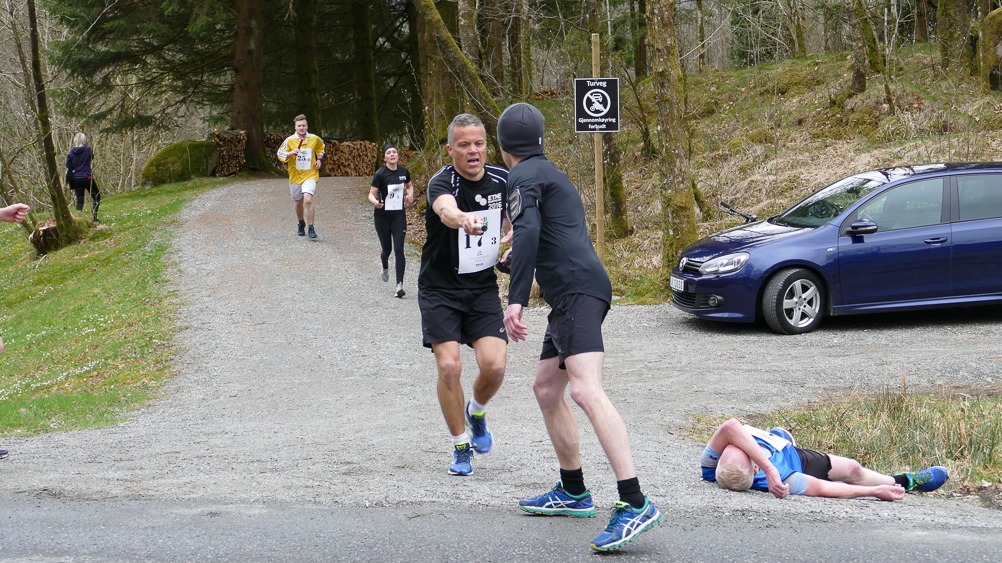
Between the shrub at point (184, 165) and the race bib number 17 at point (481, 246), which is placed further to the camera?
the shrub at point (184, 165)

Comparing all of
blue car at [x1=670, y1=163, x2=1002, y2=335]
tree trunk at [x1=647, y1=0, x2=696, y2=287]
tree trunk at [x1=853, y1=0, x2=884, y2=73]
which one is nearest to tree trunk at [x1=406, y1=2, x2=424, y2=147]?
tree trunk at [x1=853, y1=0, x2=884, y2=73]

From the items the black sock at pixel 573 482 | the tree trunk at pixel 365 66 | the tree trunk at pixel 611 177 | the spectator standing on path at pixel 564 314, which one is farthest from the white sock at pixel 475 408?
the tree trunk at pixel 365 66

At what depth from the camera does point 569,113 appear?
1950 centimetres

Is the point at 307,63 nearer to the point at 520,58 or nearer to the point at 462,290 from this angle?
the point at 520,58

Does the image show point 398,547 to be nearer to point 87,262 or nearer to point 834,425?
point 834,425

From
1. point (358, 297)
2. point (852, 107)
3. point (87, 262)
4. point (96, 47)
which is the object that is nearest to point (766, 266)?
point (358, 297)

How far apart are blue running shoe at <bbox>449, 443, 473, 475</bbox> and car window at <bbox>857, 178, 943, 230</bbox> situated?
7.26m

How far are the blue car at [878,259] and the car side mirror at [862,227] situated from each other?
0.04 ft

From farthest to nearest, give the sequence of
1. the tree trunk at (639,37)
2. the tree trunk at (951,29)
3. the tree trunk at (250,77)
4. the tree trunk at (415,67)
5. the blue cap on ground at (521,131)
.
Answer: the tree trunk at (415,67)
the tree trunk at (250,77)
the tree trunk at (639,37)
the tree trunk at (951,29)
the blue cap on ground at (521,131)

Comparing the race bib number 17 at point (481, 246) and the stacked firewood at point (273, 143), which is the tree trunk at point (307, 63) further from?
the race bib number 17 at point (481, 246)

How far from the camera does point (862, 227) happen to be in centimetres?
1148

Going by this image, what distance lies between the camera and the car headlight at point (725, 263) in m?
11.7

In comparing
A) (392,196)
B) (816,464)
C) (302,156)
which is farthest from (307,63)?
(816,464)

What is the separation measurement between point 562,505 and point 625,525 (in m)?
0.70
